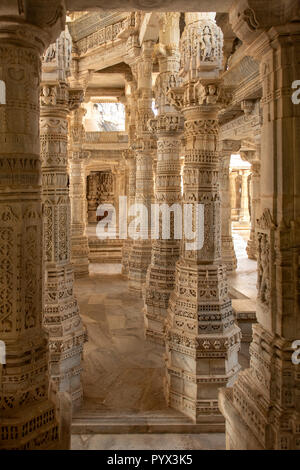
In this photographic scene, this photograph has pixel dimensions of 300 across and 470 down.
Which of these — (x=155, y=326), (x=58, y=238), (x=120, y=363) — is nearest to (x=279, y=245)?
(x=58, y=238)

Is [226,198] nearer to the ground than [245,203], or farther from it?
nearer to the ground

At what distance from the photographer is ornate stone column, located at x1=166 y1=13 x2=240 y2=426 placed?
5242 mm

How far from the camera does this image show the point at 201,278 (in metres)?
5.49

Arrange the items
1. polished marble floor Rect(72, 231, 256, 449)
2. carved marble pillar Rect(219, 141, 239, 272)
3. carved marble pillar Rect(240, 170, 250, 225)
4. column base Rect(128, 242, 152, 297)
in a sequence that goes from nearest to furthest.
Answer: polished marble floor Rect(72, 231, 256, 449)
column base Rect(128, 242, 152, 297)
carved marble pillar Rect(219, 141, 239, 272)
carved marble pillar Rect(240, 170, 250, 225)

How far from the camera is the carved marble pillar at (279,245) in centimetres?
274

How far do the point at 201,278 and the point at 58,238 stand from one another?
6.79ft

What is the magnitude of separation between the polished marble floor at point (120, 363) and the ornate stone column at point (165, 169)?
2.23 feet

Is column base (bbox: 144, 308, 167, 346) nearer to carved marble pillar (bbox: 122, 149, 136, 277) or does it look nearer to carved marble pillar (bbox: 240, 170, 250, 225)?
carved marble pillar (bbox: 122, 149, 136, 277)

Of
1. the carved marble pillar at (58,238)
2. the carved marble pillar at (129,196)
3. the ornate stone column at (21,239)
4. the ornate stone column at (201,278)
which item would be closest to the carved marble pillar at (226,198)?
the carved marble pillar at (129,196)

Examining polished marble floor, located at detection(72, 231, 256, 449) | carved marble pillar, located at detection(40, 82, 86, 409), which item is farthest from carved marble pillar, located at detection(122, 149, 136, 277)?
carved marble pillar, located at detection(40, 82, 86, 409)

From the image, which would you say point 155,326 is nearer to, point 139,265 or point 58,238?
point 58,238

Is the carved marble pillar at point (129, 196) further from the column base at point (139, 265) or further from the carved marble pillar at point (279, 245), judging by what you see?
A: the carved marble pillar at point (279, 245)

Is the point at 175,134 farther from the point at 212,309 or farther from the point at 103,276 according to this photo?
the point at 103,276

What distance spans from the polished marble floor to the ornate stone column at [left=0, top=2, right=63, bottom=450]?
2264 mm
